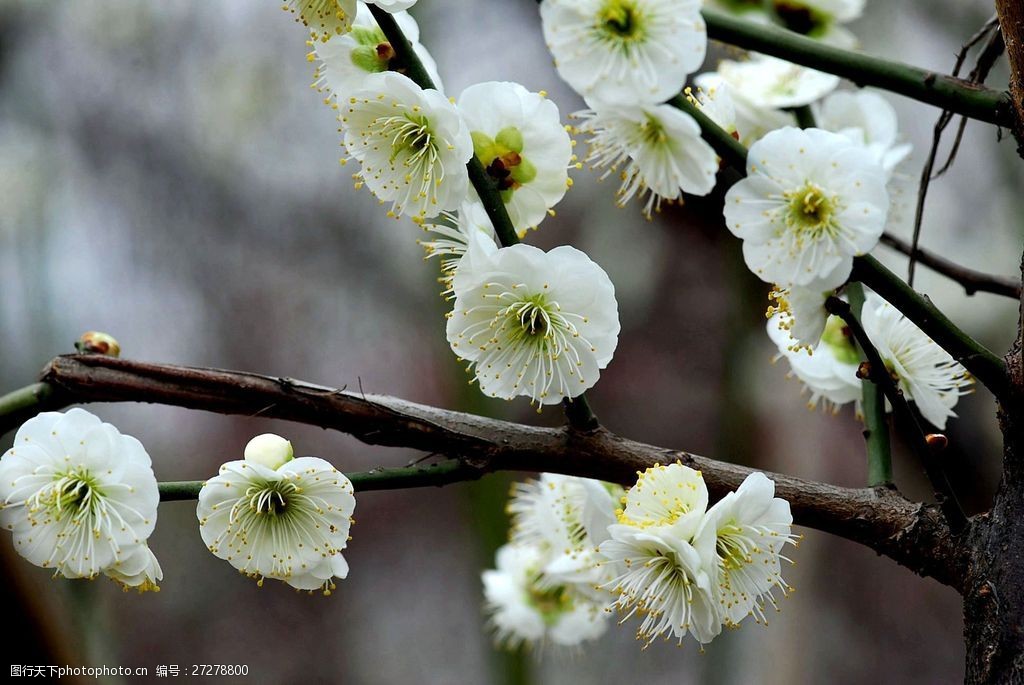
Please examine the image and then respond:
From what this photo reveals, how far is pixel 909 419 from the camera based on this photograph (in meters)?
0.71

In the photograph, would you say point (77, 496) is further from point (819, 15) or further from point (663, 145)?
point (819, 15)

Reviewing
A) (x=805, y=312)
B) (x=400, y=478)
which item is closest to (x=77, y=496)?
(x=400, y=478)

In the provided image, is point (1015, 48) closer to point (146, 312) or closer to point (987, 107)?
point (987, 107)

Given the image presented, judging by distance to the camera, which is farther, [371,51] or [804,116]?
[804,116]

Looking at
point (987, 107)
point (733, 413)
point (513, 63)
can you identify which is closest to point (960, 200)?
point (733, 413)

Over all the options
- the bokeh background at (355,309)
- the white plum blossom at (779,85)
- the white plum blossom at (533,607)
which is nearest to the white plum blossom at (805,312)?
the white plum blossom at (779,85)

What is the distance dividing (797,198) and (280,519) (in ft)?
A: 1.61

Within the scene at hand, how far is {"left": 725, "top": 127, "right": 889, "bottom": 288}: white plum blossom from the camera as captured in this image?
72cm

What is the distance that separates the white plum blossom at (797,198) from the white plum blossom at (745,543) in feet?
0.55

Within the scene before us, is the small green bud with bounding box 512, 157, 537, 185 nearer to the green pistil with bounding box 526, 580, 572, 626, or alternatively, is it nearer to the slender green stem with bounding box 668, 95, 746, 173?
the slender green stem with bounding box 668, 95, 746, 173

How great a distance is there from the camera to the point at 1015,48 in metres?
0.69

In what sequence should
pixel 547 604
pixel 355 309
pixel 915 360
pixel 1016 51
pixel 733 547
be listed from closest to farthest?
pixel 1016 51
pixel 733 547
pixel 915 360
pixel 547 604
pixel 355 309

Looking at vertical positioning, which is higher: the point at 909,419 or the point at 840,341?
the point at 840,341

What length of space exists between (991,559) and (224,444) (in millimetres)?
3698
